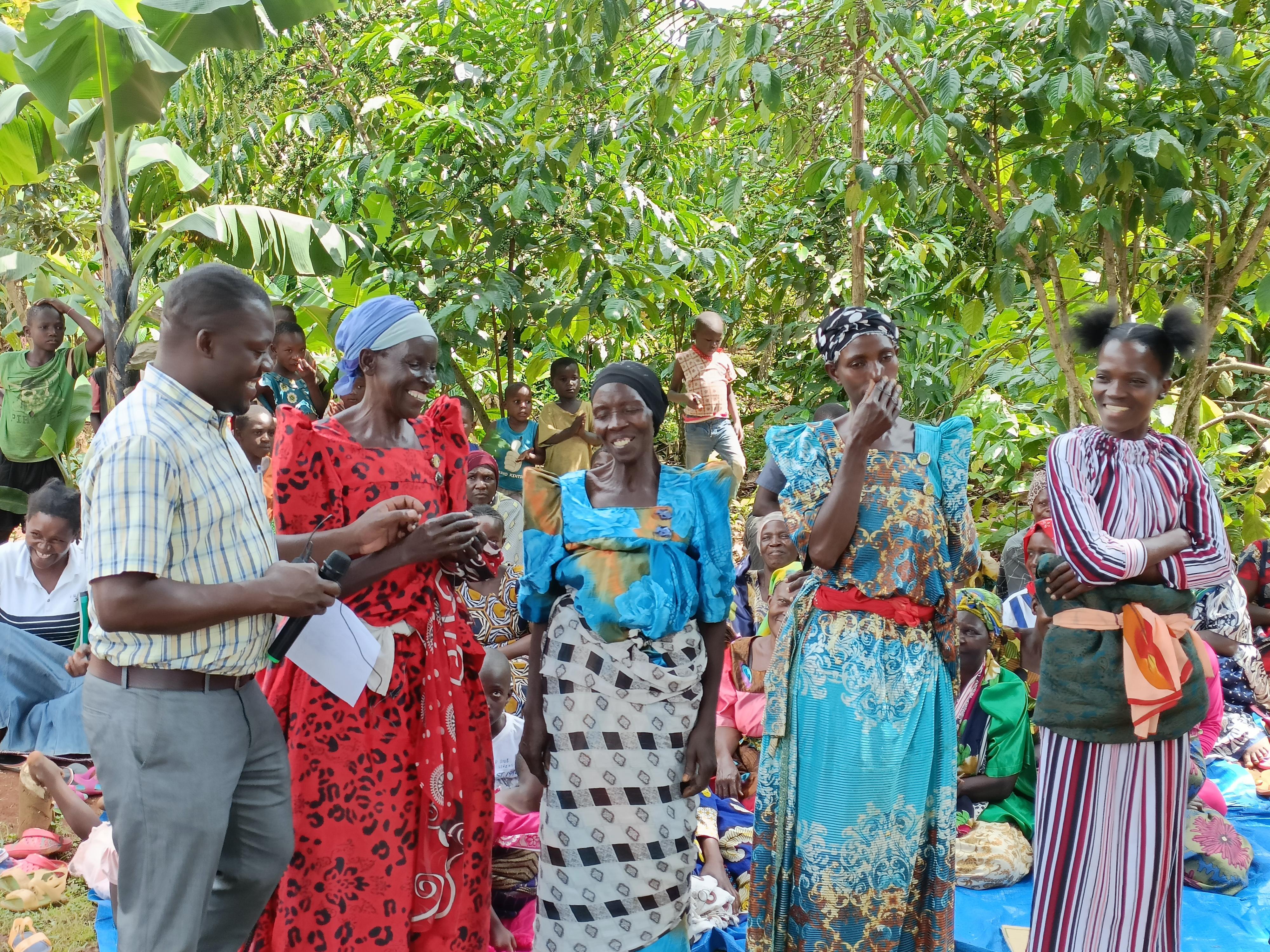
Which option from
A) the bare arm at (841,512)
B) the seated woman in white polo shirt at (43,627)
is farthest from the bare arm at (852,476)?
the seated woman in white polo shirt at (43,627)

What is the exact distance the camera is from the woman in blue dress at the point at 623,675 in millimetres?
2791

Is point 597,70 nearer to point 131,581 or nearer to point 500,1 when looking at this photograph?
point 131,581

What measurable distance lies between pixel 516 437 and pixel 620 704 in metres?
5.24

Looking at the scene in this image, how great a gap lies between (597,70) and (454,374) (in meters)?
2.26

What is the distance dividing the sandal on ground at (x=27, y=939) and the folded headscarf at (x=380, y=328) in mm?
2240

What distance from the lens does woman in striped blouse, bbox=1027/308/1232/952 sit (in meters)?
2.75

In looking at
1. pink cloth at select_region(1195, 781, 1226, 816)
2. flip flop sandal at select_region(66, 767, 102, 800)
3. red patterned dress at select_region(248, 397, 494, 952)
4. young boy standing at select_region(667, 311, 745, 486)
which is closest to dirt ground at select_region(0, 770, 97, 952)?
flip flop sandal at select_region(66, 767, 102, 800)

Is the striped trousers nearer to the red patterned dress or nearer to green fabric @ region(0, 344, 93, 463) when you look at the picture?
the red patterned dress

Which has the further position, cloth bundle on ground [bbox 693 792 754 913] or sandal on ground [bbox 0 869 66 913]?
cloth bundle on ground [bbox 693 792 754 913]

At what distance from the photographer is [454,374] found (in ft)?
20.1

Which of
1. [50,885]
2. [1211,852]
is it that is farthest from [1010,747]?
[50,885]

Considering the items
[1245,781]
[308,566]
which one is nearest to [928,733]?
[308,566]

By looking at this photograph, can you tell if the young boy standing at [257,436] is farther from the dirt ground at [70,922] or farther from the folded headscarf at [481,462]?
the dirt ground at [70,922]

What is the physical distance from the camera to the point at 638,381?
293 centimetres
